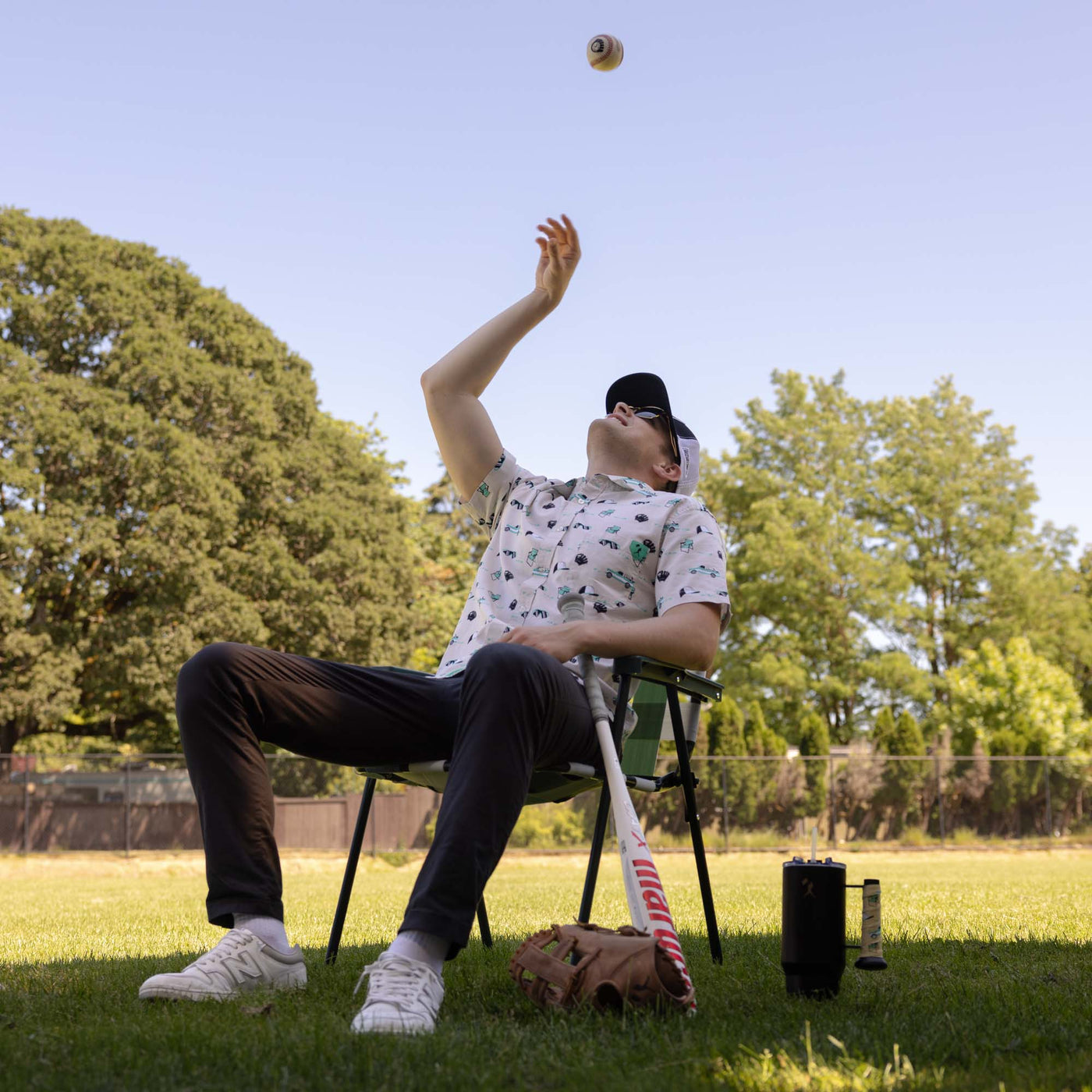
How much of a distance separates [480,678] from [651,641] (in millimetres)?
505

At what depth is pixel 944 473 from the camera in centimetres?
3031

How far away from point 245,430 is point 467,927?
65.2 feet

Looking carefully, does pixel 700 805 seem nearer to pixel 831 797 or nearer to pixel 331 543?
pixel 831 797

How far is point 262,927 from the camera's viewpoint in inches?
92.7

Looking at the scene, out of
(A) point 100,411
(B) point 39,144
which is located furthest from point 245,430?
(B) point 39,144

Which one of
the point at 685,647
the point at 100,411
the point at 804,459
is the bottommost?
the point at 685,647

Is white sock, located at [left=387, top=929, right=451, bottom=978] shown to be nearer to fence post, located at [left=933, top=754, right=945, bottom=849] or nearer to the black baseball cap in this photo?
the black baseball cap

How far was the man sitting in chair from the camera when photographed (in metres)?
2.11

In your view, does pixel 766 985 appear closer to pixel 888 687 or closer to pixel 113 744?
pixel 113 744

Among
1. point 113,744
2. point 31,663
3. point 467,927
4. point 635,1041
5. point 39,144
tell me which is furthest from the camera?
point 113,744

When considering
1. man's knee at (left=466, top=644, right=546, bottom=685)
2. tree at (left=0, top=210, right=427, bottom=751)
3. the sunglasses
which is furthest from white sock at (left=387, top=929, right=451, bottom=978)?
tree at (left=0, top=210, right=427, bottom=751)

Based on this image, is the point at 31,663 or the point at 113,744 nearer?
the point at 31,663

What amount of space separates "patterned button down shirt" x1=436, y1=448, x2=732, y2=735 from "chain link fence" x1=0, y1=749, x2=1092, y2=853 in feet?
46.1

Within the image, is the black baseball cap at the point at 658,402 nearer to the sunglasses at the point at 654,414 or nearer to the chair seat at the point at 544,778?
the sunglasses at the point at 654,414
